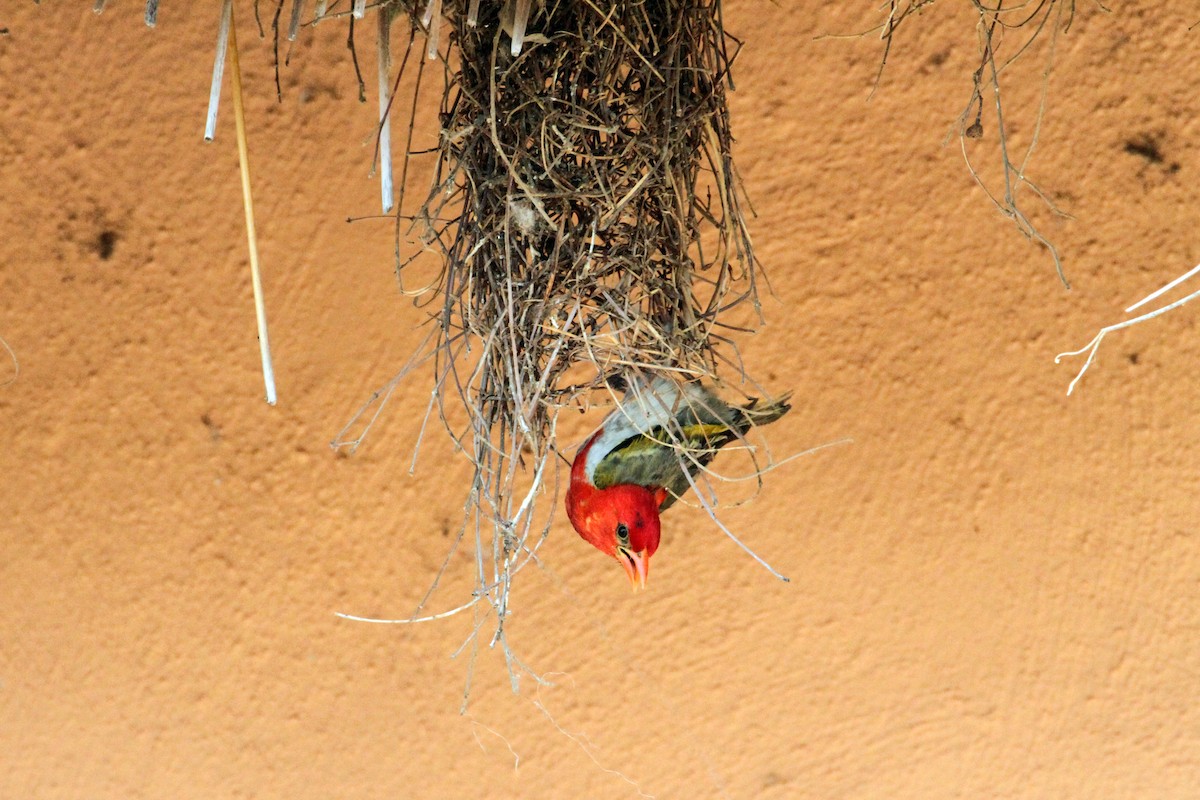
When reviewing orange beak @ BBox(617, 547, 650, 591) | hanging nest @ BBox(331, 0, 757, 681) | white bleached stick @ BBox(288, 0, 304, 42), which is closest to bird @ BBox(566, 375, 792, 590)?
orange beak @ BBox(617, 547, 650, 591)

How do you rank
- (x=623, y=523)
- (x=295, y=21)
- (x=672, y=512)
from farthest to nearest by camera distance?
(x=672, y=512) < (x=623, y=523) < (x=295, y=21)

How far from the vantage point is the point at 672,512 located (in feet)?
5.71

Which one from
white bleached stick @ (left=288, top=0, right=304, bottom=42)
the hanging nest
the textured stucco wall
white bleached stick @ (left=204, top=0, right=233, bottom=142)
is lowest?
the textured stucco wall

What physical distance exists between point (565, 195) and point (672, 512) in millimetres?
862

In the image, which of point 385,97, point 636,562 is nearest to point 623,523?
point 636,562

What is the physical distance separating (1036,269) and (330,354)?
1054 mm

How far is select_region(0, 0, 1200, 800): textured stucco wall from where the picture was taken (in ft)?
5.41

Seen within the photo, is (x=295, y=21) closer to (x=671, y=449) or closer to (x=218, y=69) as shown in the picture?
(x=218, y=69)

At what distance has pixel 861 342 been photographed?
67.2 inches

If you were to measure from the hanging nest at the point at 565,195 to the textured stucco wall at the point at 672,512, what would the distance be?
670 mm

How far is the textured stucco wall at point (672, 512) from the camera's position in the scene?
5.41ft

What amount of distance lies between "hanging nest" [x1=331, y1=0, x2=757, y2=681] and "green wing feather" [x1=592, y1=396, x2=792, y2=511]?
5.7 inches

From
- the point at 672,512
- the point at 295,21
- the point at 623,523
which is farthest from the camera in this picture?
the point at 672,512

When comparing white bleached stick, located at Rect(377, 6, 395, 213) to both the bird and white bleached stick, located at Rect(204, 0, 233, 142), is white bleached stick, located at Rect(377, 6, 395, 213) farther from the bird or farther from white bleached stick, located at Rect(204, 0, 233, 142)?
the bird
